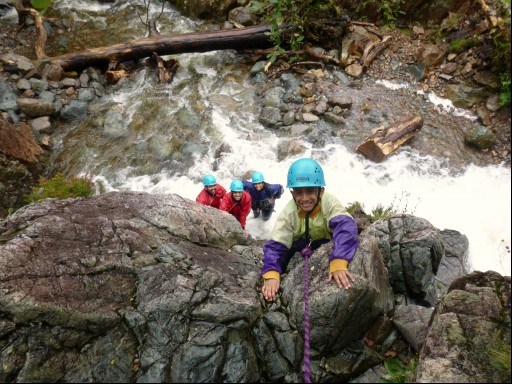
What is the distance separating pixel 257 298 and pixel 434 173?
614 centimetres

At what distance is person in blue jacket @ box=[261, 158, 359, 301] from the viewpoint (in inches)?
150

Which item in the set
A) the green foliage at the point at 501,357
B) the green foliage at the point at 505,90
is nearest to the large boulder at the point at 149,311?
the green foliage at the point at 501,357

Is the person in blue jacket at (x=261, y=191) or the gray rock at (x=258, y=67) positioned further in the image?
the gray rock at (x=258, y=67)

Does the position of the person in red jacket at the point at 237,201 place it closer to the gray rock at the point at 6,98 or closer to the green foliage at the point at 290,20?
the green foliage at the point at 290,20

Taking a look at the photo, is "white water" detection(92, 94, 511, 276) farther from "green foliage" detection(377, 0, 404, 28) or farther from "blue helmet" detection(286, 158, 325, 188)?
"green foliage" detection(377, 0, 404, 28)

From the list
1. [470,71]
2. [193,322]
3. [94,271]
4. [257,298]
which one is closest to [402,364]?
[257,298]

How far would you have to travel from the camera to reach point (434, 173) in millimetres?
8516

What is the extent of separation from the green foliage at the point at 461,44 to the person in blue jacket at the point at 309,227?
8.45m

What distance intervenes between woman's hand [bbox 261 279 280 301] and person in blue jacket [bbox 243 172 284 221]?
3.85m

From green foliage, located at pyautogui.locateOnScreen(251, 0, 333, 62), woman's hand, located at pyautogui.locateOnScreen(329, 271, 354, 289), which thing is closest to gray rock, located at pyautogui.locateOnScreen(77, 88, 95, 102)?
green foliage, located at pyautogui.locateOnScreen(251, 0, 333, 62)

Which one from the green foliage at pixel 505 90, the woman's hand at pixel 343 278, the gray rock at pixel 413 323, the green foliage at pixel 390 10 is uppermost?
the green foliage at pixel 390 10

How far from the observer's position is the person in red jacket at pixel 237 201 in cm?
740

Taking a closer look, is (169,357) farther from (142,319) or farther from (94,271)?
(94,271)

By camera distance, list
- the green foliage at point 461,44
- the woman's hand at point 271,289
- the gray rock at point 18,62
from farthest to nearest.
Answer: the gray rock at point 18,62 < the green foliage at point 461,44 < the woman's hand at point 271,289
